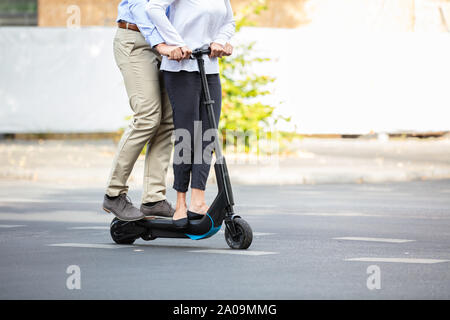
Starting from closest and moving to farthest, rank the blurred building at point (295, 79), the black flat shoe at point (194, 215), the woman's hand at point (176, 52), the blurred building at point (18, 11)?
the woman's hand at point (176, 52), the black flat shoe at point (194, 215), the blurred building at point (295, 79), the blurred building at point (18, 11)

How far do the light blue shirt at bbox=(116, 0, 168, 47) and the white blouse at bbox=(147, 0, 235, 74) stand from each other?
0.22ft

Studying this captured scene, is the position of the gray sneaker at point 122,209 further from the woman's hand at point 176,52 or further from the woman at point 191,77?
the woman's hand at point 176,52

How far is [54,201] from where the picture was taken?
12.1 meters

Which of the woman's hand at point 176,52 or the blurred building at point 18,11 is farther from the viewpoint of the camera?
the blurred building at point 18,11

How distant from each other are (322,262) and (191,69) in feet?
5.13

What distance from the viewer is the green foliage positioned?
60.7 feet

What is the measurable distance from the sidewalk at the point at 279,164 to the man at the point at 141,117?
22.0 ft

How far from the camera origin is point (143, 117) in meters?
7.67

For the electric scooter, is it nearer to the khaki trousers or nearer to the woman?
the woman

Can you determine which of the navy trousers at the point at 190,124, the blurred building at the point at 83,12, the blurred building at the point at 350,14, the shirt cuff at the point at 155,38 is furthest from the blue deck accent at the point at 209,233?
the blurred building at the point at 350,14

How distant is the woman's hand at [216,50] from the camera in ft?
24.6

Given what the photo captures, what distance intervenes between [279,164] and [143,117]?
30.8 ft

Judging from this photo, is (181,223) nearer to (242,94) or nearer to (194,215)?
(194,215)

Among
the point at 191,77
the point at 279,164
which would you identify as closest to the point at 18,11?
the point at 279,164
